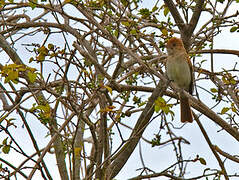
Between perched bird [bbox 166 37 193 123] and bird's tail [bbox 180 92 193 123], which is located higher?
perched bird [bbox 166 37 193 123]

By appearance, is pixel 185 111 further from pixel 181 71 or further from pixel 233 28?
pixel 233 28

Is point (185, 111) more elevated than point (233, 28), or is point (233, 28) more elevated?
point (233, 28)

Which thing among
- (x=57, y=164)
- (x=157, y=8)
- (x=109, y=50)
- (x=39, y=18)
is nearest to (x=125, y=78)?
(x=109, y=50)

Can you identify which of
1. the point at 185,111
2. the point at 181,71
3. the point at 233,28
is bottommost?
the point at 185,111

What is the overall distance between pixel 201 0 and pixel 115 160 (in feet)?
6.36

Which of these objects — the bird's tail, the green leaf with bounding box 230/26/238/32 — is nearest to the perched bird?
the bird's tail

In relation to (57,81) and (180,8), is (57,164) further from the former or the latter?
(180,8)

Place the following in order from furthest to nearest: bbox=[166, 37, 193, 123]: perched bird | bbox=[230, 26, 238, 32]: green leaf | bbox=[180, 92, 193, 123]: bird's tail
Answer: bbox=[180, 92, 193, 123]: bird's tail
bbox=[166, 37, 193, 123]: perched bird
bbox=[230, 26, 238, 32]: green leaf

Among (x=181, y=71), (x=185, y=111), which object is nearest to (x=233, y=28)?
(x=181, y=71)

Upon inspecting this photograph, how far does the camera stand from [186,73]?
16.6ft

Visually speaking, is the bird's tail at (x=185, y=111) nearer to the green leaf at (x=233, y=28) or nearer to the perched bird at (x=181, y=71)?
the perched bird at (x=181, y=71)

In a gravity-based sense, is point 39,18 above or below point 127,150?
above

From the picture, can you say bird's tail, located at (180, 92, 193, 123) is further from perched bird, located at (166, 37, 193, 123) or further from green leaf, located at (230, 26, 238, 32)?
green leaf, located at (230, 26, 238, 32)

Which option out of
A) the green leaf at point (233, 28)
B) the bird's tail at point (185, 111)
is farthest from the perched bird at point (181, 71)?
the green leaf at point (233, 28)
